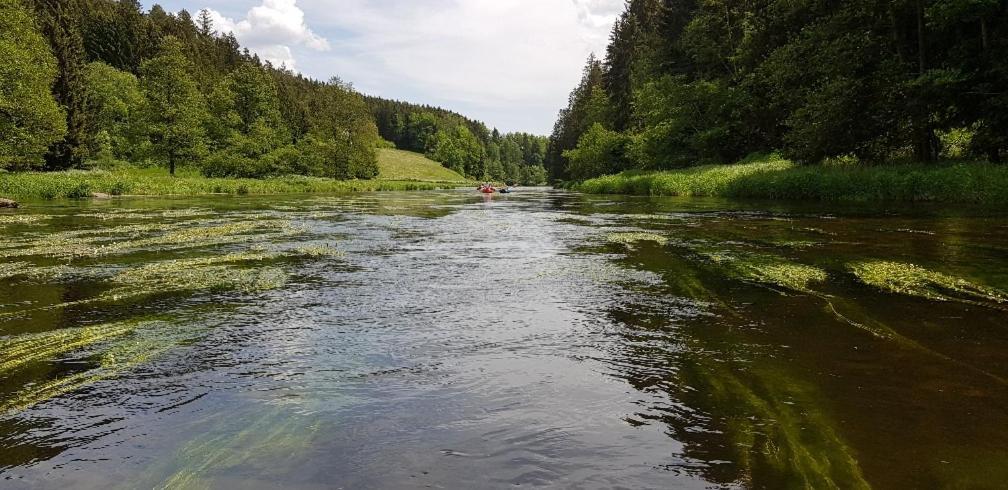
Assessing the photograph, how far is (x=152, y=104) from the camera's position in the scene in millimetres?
63125

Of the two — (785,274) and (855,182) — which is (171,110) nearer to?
(855,182)

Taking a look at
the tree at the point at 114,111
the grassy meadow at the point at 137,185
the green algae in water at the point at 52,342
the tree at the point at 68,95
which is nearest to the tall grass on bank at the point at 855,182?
the green algae in water at the point at 52,342

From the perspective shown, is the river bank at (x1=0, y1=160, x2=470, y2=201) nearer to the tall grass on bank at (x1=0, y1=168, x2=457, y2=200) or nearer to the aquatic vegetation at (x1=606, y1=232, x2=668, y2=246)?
the tall grass on bank at (x1=0, y1=168, x2=457, y2=200)

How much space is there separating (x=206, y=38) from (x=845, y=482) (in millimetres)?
145753

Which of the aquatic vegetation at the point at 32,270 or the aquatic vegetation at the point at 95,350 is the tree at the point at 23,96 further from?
the aquatic vegetation at the point at 95,350

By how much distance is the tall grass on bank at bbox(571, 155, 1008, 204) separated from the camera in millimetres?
23438

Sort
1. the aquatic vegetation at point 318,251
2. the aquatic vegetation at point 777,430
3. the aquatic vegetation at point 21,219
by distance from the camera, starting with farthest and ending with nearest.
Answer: the aquatic vegetation at point 21,219, the aquatic vegetation at point 318,251, the aquatic vegetation at point 777,430

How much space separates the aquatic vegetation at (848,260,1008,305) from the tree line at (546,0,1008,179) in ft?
67.1

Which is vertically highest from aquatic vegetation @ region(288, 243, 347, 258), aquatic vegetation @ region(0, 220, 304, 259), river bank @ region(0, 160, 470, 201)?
river bank @ region(0, 160, 470, 201)

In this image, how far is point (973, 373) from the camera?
5.06 meters

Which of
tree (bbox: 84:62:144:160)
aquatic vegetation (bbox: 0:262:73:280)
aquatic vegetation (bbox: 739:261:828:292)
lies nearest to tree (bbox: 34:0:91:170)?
tree (bbox: 84:62:144:160)

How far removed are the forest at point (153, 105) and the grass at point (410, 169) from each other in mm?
18073

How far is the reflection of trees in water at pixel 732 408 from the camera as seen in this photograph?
11.5 ft

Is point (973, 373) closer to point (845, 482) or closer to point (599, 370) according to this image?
point (845, 482)
